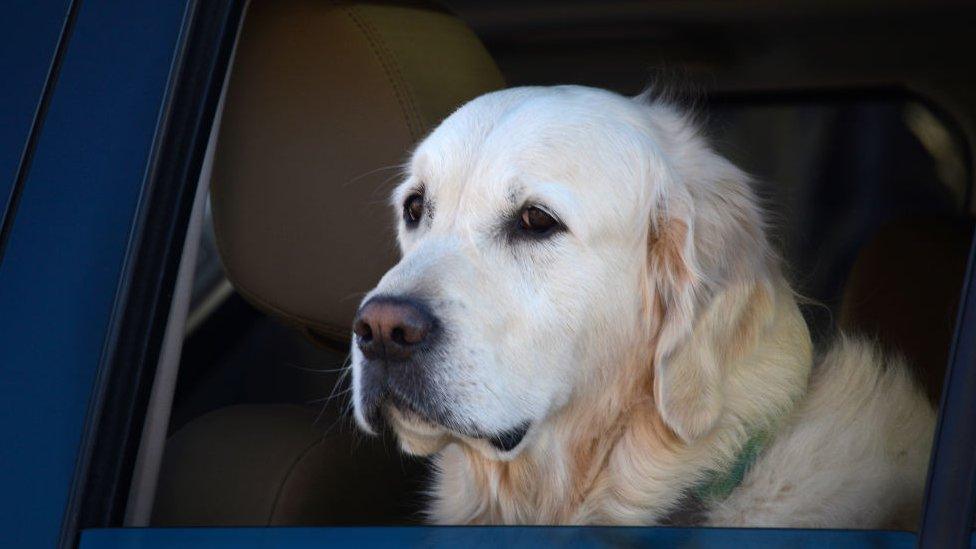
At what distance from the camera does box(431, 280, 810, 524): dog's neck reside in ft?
6.08

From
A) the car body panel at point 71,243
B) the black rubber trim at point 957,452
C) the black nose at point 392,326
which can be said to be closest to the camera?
the black rubber trim at point 957,452

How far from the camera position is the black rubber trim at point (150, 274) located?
1.42 meters

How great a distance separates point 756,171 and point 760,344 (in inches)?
27.6

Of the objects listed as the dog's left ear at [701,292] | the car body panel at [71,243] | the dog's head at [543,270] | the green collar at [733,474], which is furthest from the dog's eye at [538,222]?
the car body panel at [71,243]

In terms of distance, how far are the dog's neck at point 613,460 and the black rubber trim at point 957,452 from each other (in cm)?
64

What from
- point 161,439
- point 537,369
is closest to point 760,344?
point 537,369

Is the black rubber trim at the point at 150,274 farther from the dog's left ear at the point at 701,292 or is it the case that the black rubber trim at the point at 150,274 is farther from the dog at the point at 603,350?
the dog's left ear at the point at 701,292

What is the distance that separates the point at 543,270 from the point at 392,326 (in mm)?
302

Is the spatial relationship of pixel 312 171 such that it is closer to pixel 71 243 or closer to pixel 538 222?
pixel 538 222

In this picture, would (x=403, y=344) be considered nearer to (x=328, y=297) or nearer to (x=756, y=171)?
(x=328, y=297)

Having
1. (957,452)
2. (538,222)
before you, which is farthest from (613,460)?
(957,452)

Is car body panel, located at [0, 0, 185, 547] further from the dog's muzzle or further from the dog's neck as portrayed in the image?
the dog's neck

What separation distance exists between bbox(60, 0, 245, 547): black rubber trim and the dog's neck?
64 cm

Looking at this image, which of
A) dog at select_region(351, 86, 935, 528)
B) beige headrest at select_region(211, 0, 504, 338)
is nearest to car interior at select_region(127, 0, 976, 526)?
beige headrest at select_region(211, 0, 504, 338)
